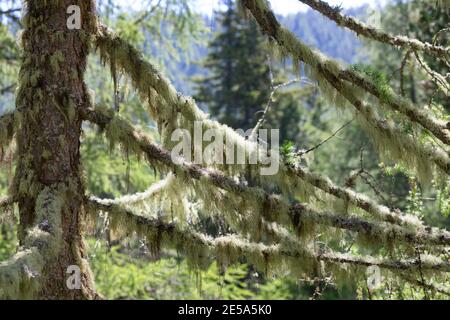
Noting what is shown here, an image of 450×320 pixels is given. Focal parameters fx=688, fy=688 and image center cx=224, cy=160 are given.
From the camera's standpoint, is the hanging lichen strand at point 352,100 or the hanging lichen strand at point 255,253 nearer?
the hanging lichen strand at point 255,253

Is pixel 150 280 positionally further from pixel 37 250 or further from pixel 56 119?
pixel 37 250

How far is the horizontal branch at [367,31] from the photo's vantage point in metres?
4.66

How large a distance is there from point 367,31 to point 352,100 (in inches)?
19.1

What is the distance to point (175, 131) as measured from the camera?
4.81m

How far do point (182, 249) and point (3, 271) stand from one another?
55.0 inches

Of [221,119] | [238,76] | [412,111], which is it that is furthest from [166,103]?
[238,76]

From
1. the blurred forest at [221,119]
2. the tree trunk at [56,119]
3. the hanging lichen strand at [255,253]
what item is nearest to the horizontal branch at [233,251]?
the hanging lichen strand at [255,253]

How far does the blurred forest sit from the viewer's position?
5.39m

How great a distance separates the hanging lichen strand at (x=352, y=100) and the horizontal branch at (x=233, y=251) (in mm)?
690

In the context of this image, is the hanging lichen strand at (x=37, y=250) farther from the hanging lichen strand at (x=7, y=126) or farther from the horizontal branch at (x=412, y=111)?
the horizontal branch at (x=412, y=111)

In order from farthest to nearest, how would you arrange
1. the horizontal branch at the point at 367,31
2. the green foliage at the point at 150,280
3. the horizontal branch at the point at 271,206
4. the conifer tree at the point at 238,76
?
the conifer tree at the point at 238,76 < the green foliage at the point at 150,280 < the horizontal branch at the point at 367,31 < the horizontal branch at the point at 271,206

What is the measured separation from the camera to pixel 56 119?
468 cm

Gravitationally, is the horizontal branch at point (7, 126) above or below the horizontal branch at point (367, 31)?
below
